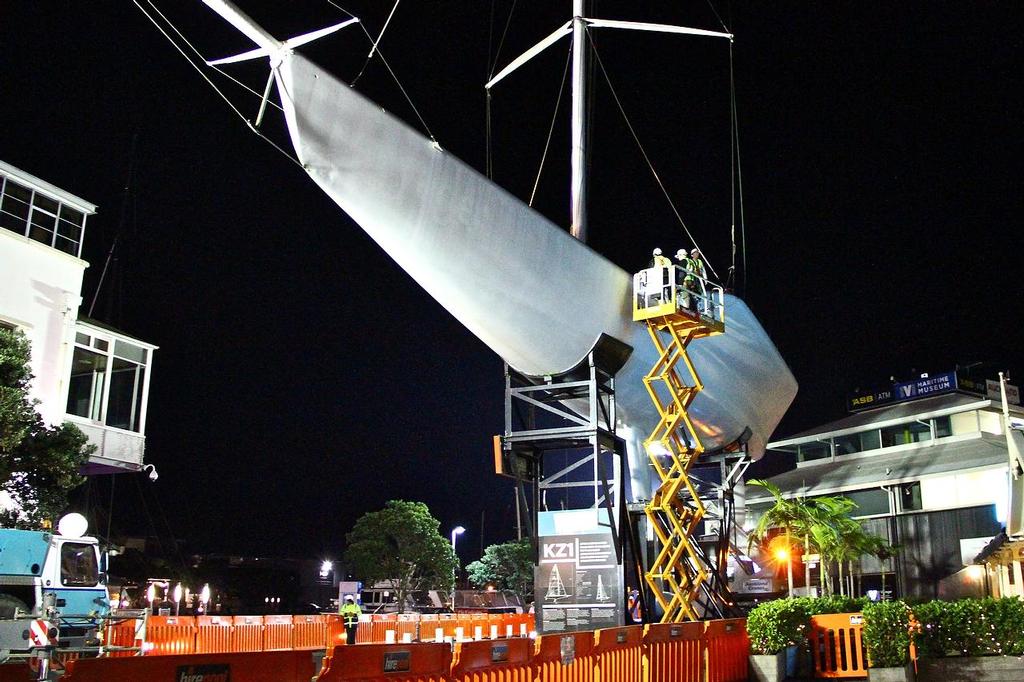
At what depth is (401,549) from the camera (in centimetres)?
4556

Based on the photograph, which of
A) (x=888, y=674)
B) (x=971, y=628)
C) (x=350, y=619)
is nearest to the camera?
(x=888, y=674)

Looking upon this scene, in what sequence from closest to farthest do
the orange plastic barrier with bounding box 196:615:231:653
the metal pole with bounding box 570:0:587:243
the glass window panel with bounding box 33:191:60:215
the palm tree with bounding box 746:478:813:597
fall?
the orange plastic barrier with bounding box 196:615:231:653, the metal pole with bounding box 570:0:587:243, the glass window panel with bounding box 33:191:60:215, the palm tree with bounding box 746:478:813:597

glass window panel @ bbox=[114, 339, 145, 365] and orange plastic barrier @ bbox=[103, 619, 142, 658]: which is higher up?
glass window panel @ bbox=[114, 339, 145, 365]


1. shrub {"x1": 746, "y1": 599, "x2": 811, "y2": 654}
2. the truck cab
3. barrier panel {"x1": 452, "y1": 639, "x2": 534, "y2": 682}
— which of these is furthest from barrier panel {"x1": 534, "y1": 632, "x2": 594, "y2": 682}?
the truck cab

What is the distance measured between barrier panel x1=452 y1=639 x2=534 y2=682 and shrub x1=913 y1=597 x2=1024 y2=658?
8.32 meters

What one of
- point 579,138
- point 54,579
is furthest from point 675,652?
point 579,138

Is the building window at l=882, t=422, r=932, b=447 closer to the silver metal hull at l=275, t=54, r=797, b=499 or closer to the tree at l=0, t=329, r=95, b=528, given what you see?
the silver metal hull at l=275, t=54, r=797, b=499

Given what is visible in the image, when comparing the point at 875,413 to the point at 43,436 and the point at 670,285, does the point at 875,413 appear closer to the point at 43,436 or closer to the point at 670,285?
the point at 670,285

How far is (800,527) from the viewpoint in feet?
112

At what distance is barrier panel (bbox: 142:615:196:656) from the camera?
17.9 m

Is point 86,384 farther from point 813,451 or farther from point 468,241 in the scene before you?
point 813,451

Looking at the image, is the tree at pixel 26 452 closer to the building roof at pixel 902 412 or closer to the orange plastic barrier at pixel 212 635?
the orange plastic barrier at pixel 212 635

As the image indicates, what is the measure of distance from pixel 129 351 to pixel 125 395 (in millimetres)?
1342

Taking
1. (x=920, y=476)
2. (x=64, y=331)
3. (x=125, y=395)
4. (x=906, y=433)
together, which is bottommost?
(x=920, y=476)
